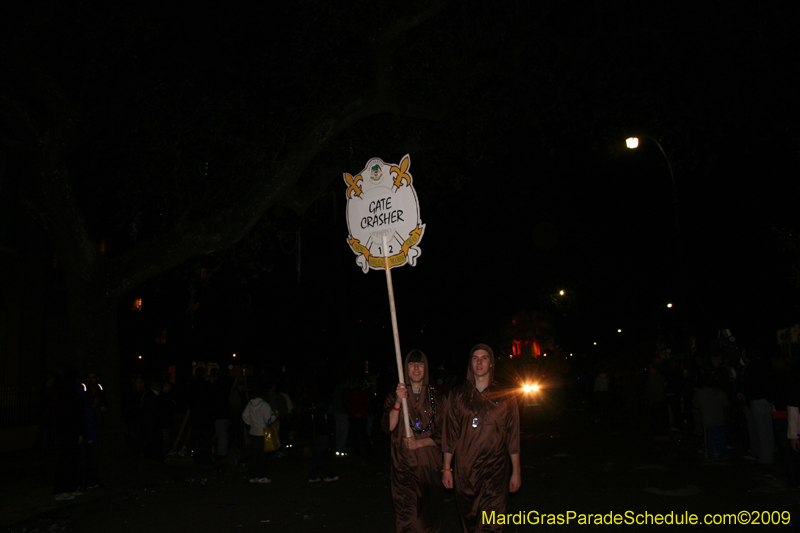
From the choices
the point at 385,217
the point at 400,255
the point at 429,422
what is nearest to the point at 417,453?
the point at 429,422

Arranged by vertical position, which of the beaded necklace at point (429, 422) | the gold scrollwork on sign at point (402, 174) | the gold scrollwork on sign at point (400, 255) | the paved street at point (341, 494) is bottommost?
the paved street at point (341, 494)

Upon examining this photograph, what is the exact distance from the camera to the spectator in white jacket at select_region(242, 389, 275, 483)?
11.3m

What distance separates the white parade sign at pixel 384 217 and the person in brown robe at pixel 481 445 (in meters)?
1.63

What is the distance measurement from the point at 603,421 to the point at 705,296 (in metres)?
5.07

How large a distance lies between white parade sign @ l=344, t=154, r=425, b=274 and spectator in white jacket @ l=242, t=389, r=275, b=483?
4805mm

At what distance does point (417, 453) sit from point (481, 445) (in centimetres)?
72

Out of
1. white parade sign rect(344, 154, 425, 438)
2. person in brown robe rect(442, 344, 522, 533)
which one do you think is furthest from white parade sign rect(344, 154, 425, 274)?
person in brown robe rect(442, 344, 522, 533)

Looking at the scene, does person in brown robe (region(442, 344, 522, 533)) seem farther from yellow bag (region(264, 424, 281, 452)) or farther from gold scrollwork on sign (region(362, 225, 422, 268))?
yellow bag (region(264, 424, 281, 452))

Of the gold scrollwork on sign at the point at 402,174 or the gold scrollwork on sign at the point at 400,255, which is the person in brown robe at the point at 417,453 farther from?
the gold scrollwork on sign at the point at 402,174

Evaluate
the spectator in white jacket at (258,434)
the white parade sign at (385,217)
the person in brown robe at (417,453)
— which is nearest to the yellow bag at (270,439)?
the spectator in white jacket at (258,434)

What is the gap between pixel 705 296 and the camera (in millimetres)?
22938

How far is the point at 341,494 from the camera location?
32.7 ft

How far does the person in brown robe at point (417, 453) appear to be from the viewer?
6.20 meters

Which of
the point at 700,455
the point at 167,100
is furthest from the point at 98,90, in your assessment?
the point at 700,455
